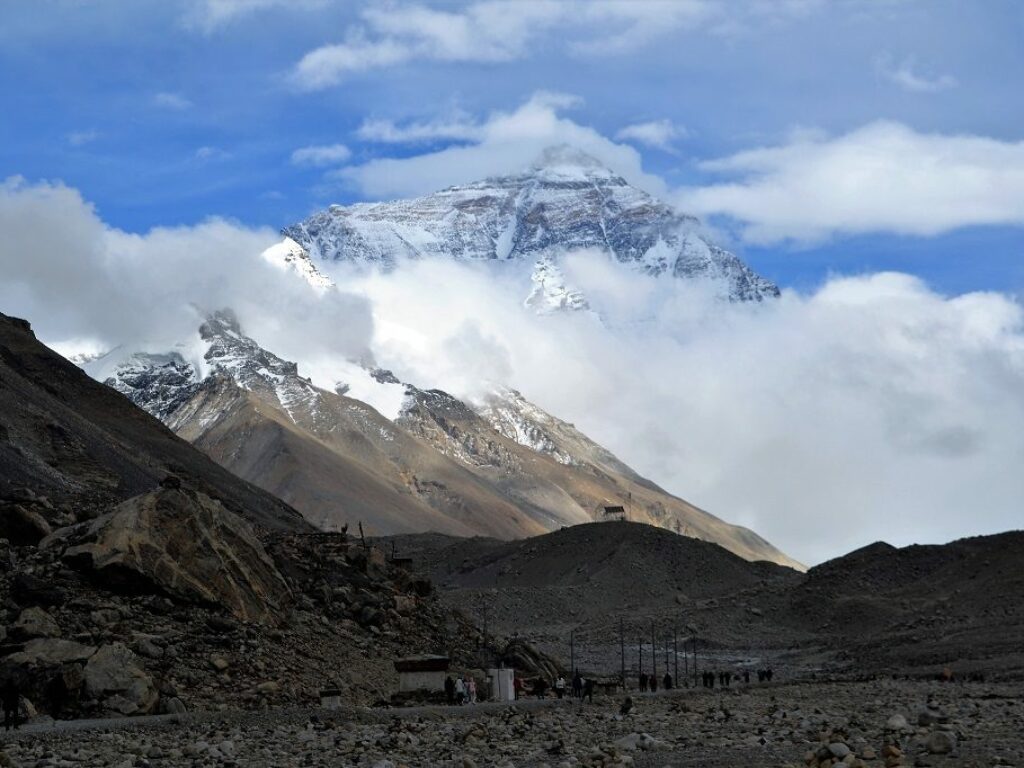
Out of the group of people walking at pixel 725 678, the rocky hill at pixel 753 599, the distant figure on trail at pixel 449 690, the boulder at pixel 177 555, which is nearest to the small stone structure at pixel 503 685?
the distant figure on trail at pixel 449 690

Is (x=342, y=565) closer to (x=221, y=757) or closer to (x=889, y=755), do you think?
(x=221, y=757)

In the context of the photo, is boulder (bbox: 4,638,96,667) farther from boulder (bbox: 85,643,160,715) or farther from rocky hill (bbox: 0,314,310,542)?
rocky hill (bbox: 0,314,310,542)

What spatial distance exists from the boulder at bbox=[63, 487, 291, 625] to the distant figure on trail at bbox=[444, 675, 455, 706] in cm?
515

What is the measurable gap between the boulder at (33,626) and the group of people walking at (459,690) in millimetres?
11753

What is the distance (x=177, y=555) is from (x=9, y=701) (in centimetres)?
1030

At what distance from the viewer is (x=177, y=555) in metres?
45.8

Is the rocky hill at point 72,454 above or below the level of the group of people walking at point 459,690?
above

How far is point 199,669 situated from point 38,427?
87.9 feet

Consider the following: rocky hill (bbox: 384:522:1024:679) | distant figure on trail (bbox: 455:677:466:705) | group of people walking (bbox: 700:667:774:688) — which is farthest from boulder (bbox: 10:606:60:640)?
rocky hill (bbox: 384:522:1024:679)

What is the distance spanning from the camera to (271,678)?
1706 inches

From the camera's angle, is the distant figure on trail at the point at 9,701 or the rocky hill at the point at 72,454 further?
the rocky hill at the point at 72,454

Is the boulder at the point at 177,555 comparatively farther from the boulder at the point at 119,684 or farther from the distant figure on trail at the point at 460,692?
the distant figure on trail at the point at 460,692

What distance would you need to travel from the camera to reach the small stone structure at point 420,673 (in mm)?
47656

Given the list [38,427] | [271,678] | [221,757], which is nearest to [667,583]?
[38,427]
